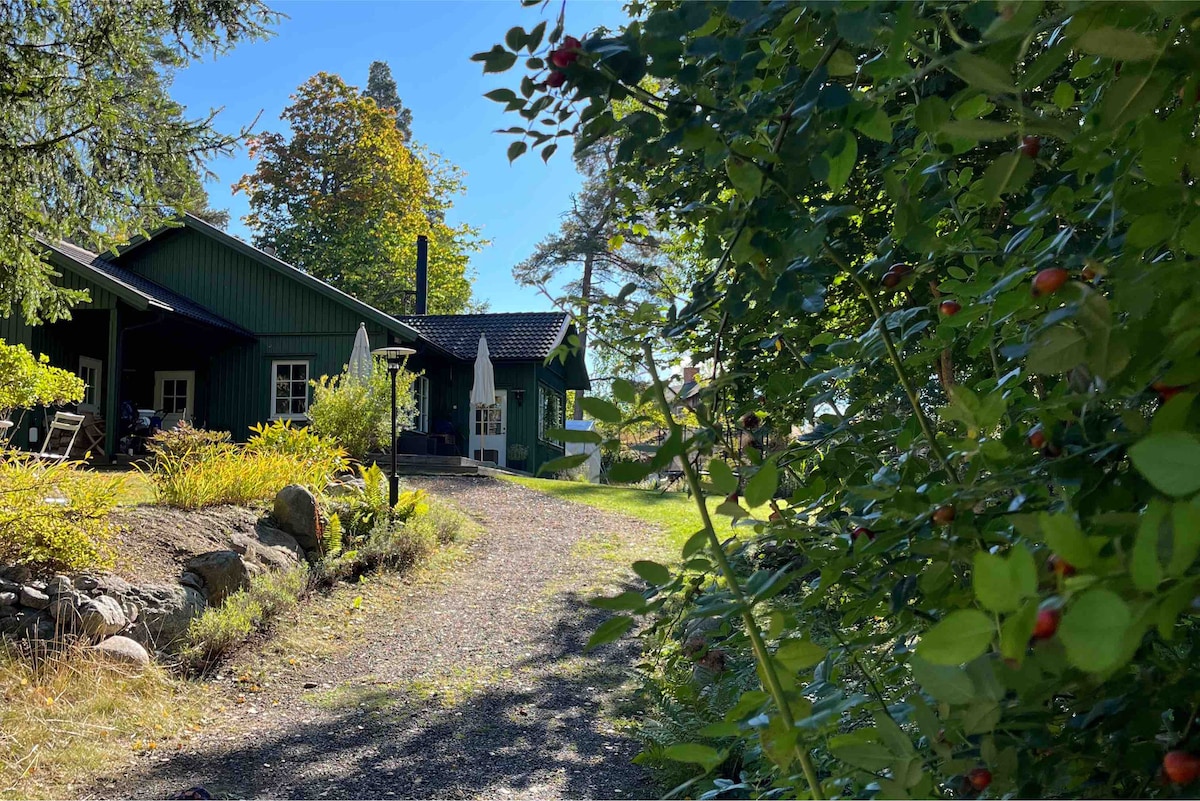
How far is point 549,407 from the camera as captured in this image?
2033 cm

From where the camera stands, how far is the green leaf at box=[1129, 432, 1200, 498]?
0.49m

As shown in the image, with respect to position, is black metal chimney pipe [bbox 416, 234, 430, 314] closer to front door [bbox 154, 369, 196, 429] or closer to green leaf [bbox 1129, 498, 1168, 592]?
front door [bbox 154, 369, 196, 429]

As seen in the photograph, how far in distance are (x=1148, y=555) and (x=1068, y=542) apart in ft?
0.14

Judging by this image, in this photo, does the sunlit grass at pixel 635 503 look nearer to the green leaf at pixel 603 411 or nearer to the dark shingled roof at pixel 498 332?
the dark shingled roof at pixel 498 332

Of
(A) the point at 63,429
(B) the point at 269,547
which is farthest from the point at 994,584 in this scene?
(A) the point at 63,429

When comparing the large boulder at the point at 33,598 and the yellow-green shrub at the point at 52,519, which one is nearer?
the large boulder at the point at 33,598

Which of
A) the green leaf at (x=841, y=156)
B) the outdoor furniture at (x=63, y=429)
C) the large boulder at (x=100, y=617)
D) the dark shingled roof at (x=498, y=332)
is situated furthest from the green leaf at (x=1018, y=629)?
the dark shingled roof at (x=498, y=332)

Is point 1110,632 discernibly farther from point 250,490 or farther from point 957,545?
point 250,490

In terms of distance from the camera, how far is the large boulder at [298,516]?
748 centimetres

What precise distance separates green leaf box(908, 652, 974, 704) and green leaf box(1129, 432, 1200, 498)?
8.1 inches

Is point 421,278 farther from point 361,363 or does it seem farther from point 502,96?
point 502,96

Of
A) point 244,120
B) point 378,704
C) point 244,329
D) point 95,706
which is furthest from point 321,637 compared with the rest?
point 244,329

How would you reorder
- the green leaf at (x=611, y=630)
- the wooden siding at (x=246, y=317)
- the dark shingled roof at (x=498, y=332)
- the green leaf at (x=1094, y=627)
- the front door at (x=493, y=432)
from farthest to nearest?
1. the dark shingled roof at (x=498, y=332)
2. the front door at (x=493, y=432)
3. the wooden siding at (x=246, y=317)
4. the green leaf at (x=611, y=630)
5. the green leaf at (x=1094, y=627)

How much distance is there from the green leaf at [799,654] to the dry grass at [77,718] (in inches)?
159
